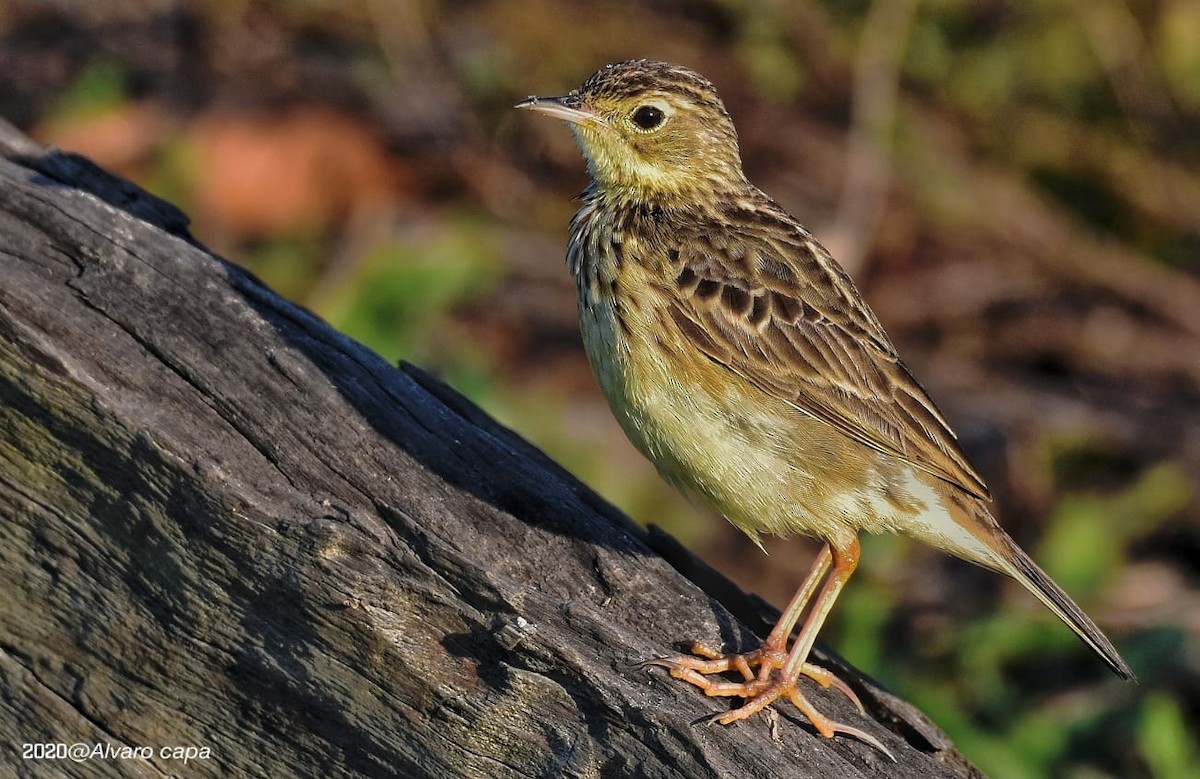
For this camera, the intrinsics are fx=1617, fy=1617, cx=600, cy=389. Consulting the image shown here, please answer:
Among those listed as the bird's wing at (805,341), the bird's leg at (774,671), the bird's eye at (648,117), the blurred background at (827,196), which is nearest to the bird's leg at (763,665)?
the bird's leg at (774,671)

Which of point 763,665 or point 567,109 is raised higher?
point 567,109

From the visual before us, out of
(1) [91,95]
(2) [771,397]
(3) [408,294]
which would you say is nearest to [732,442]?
(2) [771,397]

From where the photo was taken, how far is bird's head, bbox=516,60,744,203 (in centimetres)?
521

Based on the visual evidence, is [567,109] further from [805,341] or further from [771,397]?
[771,397]

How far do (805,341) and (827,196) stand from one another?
461 cm

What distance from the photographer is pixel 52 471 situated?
4.13 metres

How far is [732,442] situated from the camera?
4.48m

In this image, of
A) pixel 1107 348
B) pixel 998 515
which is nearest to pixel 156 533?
pixel 998 515

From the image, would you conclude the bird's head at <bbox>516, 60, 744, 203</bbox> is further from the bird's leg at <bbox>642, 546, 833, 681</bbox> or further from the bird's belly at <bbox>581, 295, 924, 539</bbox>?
the bird's leg at <bbox>642, 546, 833, 681</bbox>

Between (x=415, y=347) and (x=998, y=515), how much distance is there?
303 cm

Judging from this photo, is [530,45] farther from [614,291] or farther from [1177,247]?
[614,291]

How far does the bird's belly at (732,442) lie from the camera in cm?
446

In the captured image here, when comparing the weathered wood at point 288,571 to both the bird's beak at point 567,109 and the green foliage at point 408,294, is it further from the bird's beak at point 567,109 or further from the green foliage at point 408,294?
the green foliage at point 408,294

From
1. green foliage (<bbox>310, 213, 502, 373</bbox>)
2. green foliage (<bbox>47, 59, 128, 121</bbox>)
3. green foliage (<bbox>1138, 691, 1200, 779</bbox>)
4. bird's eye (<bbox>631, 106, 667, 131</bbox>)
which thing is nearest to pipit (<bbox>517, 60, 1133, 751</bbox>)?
bird's eye (<bbox>631, 106, 667, 131</bbox>)
